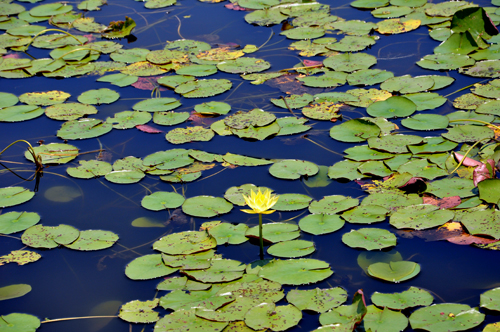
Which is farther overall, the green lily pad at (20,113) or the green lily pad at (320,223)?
the green lily pad at (20,113)

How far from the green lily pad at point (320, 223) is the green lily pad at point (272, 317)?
1.88 ft

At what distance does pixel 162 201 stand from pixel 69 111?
5.22ft

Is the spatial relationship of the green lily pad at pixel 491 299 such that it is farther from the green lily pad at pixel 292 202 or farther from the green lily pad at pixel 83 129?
the green lily pad at pixel 83 129

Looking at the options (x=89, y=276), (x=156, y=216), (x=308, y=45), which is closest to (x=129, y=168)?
(x=156, y=216)

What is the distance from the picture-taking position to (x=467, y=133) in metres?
3.38

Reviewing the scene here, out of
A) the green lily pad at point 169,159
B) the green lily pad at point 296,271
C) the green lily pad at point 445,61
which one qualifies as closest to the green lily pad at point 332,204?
the green lily pad at point 296,271

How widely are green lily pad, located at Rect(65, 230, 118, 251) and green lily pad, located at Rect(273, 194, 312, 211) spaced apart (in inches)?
39.3

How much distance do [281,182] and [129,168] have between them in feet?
3.57

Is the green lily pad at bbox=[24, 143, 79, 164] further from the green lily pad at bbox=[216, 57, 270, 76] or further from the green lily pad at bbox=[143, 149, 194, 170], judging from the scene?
the green lily pad at bbox=[216, 57, 270, 76]

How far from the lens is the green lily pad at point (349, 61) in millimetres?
4398

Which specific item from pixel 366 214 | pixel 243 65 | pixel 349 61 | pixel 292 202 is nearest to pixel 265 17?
pixel 243 65

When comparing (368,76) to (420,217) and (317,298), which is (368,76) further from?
(317,298)

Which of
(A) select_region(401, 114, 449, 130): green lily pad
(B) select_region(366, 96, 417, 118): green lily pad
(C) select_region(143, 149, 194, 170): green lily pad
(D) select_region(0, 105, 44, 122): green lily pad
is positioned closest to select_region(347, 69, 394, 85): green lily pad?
(B) select_region(366, 96, 417, 118): green lily pad

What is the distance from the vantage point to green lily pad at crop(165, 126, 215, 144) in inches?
142
